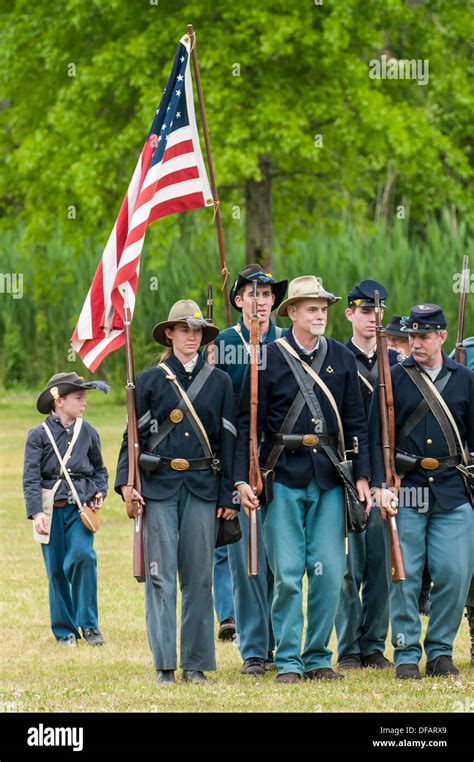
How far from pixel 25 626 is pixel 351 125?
1181 centimetres

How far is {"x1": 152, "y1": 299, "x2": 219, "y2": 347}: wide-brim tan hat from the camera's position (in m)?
8.71

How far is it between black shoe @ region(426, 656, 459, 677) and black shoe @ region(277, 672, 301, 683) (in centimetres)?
79

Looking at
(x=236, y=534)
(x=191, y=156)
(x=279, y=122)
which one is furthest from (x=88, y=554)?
(x=279, y=122)

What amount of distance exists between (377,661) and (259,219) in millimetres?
13812

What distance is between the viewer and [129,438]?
863cm

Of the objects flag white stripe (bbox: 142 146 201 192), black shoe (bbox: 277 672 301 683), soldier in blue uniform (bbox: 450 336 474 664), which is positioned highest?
flag white stripe (bbox: 142 146 201 192)

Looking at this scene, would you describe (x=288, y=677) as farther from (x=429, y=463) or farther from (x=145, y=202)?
(x=145, y=202)

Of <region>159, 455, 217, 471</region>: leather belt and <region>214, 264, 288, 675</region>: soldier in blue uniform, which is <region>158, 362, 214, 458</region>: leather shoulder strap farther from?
<region>214, 264, 288, 675</region>: soldier in blue uniform

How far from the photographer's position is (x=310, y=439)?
8.65m

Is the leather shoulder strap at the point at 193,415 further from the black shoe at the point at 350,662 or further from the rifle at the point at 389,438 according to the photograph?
the black shoe at the point at 350,662

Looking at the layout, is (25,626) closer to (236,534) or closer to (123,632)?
(123,632)

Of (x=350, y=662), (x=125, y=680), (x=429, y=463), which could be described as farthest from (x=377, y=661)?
(x=125, y=680)

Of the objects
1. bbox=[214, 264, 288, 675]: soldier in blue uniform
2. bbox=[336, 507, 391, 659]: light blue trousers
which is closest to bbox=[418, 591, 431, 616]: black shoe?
bbox=[336, 507, 391, 659]: light blue trousers

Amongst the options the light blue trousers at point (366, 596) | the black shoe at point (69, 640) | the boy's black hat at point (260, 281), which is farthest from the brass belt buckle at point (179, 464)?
the black shoe at point (69, 640)
